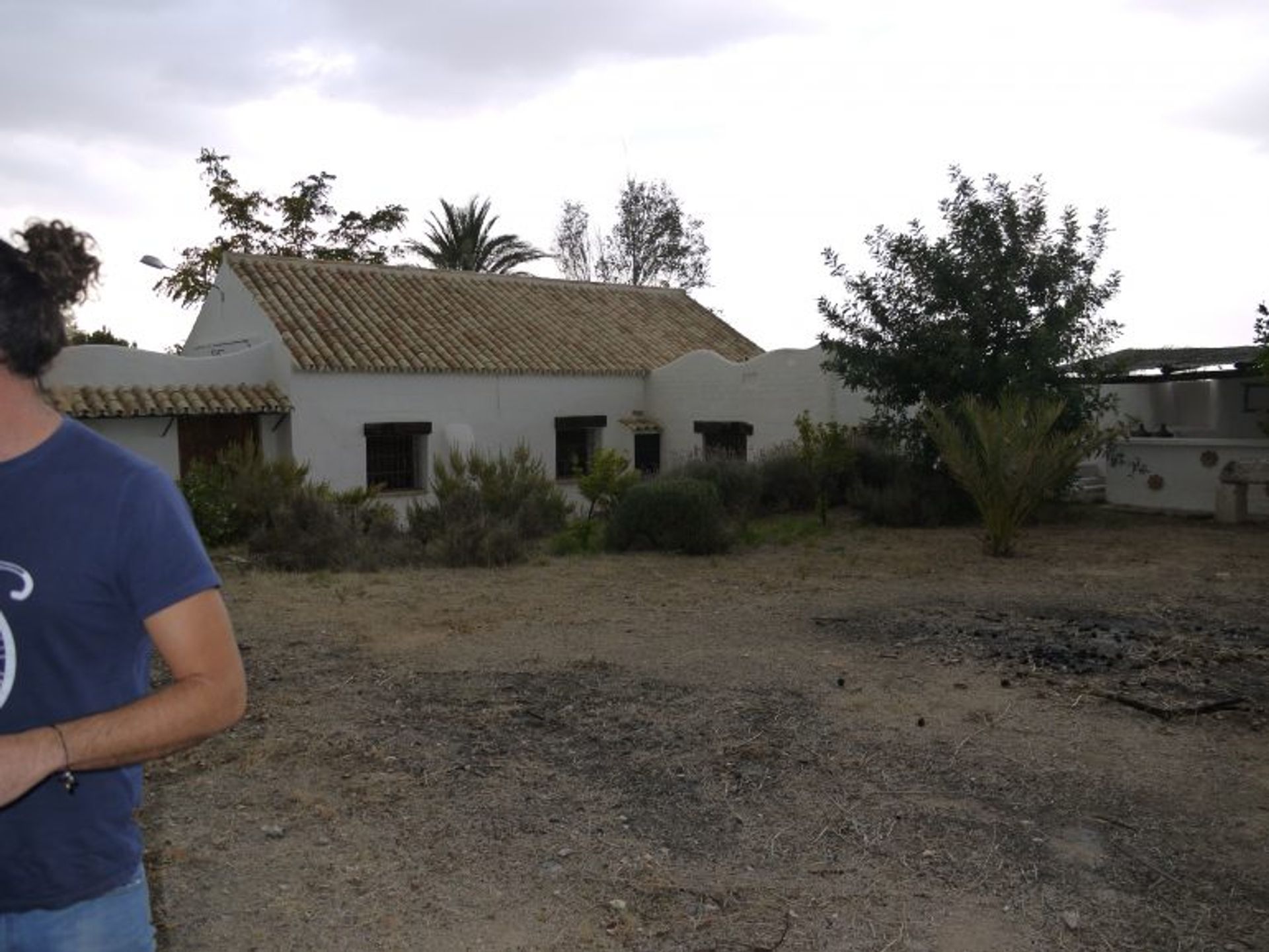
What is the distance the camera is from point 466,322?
20.1 metres

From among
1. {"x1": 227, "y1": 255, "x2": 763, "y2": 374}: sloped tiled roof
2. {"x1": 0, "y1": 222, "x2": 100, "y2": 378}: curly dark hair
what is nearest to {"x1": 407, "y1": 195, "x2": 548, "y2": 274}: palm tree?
{"x1": 227, "y1": 255, "x2": 763, "y2": 374}: sloped tiled roof

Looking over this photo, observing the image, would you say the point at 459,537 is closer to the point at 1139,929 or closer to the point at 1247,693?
the point at 1247,693

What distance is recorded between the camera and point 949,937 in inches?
131

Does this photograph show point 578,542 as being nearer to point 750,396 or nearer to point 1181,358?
point 750,396

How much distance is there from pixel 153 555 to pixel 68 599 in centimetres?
15

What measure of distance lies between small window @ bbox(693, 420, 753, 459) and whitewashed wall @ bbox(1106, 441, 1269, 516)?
6249 millimetres

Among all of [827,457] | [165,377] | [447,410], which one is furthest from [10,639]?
[447,410]

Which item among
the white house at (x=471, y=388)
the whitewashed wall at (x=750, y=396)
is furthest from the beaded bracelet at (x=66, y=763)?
the whitewashed wall at (x=750, y=396)

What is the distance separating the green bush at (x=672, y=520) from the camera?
40.7 ft

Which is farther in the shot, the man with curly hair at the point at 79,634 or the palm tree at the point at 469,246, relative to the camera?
the palm tree at the point at 469,246

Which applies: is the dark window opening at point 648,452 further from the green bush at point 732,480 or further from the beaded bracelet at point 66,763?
the beaded bracelet at point 66,763

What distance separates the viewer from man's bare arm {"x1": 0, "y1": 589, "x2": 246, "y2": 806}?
5.07ft

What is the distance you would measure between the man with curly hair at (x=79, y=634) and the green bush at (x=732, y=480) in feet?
45.5

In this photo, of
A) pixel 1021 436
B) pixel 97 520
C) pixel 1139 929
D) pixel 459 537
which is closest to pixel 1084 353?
pixel 1021 436
